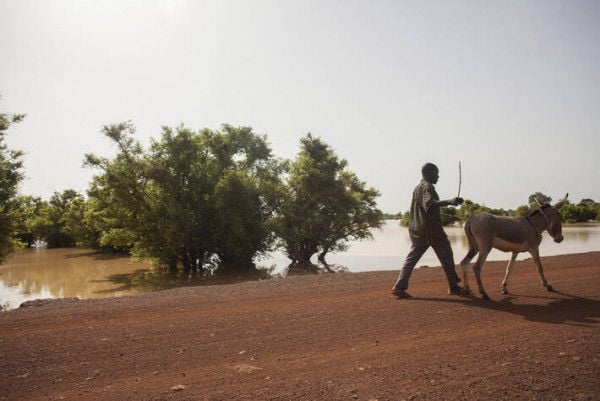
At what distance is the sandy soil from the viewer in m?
3.77

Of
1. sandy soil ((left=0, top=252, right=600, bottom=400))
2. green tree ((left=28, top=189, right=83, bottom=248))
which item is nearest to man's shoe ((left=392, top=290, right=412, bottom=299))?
sandy soil ((left=0, top=252, right=600, bottom=400))

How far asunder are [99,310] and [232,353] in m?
4.11

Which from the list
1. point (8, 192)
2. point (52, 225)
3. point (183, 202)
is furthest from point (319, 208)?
point (52, 225)

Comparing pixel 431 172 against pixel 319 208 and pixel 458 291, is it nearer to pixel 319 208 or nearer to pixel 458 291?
pixel 458 291

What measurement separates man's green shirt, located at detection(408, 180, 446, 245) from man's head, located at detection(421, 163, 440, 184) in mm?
128

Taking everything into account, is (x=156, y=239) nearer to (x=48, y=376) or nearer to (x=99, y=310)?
(x=99, y=310)

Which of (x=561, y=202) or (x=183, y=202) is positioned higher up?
(x=183, y=202)

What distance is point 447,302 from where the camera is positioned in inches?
287

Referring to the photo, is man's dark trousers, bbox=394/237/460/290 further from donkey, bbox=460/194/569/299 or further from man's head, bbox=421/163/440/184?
man's head, bbox=421/163/440/184

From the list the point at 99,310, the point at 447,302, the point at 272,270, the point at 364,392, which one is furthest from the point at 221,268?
the point at 364,392

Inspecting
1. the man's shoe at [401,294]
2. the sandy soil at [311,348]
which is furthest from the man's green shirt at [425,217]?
the sandy soil at [311,348]

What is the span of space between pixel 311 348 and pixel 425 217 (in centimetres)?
423

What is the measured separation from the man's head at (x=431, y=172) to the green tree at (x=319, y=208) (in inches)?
795

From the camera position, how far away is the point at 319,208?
29812 millimetres
